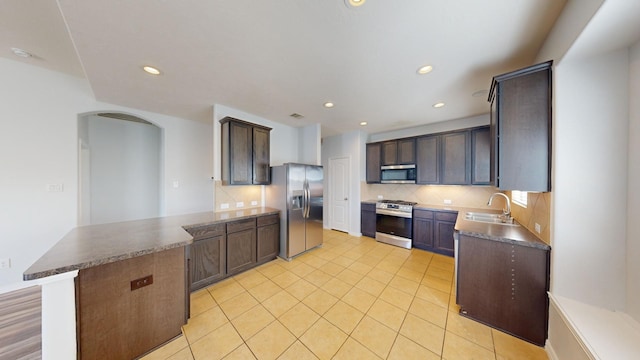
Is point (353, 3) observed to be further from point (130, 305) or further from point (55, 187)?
point (55, 187)

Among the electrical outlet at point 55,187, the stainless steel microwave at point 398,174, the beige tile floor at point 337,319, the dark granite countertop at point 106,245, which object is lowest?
the beige tile floor at point 337,319

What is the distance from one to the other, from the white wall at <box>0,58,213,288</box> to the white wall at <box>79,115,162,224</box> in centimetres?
149

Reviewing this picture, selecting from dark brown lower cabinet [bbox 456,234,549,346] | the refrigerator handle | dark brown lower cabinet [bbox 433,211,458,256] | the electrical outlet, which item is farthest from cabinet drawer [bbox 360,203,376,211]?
the electrical outlet

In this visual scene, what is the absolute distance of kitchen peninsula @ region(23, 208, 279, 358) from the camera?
1302mm

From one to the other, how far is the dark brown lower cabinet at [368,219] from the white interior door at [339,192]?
16.2 inches

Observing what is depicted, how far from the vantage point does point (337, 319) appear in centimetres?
193

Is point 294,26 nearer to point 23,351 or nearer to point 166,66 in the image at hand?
point 166,66

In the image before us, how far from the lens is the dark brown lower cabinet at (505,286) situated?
5.22ft

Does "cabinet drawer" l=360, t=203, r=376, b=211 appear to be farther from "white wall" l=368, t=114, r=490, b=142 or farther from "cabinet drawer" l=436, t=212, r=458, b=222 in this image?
"white wall" l=368, t=114, r=490, b=142

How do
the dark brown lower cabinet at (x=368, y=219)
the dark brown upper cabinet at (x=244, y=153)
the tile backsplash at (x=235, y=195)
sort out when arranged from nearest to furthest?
the dark brown upper cabinet at (x=244, y=153)
the tile backsplash at (x=235, y=195)
the dark brown lower cabinet at (x=368, y=219)

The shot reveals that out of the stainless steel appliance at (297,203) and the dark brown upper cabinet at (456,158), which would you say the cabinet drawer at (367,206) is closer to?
the stainless steel appliance at (297,203)

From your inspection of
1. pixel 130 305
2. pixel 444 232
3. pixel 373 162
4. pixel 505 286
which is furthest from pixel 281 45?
pixel 444 232

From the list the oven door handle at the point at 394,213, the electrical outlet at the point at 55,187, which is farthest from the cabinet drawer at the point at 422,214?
the electrical outlet at the point at 55,187

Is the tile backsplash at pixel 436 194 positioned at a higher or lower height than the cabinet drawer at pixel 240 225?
higher
